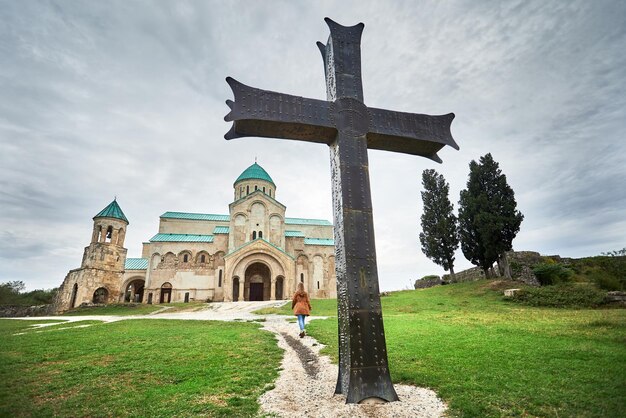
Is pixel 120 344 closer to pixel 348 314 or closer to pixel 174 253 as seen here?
pixel 348 314

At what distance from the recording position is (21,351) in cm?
853

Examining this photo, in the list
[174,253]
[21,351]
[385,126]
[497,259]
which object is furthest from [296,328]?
[174,253]

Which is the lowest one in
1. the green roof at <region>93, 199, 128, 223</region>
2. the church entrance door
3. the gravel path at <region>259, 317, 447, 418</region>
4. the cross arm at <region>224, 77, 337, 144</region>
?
the gravel path at <region>259, 317, 447, 418</region>

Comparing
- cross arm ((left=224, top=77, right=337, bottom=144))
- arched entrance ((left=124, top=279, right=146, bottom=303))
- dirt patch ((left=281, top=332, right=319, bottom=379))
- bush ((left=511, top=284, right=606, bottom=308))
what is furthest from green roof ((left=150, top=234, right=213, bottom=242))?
cross arm ((left=224, top=77, right=337, bottom=144))

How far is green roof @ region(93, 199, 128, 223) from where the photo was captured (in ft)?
105

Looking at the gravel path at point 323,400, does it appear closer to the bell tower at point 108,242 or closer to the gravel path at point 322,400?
the gravel path at point 322,400

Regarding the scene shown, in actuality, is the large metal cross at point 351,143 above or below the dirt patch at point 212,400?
above

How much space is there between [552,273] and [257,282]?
2528cm

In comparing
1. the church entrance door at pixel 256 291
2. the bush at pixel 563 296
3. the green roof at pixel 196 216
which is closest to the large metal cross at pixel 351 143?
the bush at pixel 563 296

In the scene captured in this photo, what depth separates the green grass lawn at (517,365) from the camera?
3.76m

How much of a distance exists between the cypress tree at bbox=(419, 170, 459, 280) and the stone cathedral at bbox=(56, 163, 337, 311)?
11.5 m

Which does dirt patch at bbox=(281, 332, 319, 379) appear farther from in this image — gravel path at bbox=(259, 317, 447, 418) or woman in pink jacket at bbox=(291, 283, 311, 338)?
woman in pink jacket at bbox=(291, 283, 311, 338)

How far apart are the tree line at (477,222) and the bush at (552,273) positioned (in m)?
1.83

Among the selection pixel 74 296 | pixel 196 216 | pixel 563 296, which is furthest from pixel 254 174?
pixel 563 296
